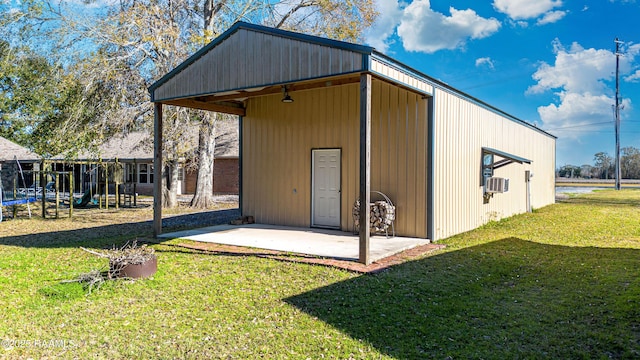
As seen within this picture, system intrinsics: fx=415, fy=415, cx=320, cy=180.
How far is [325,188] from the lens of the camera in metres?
9.20

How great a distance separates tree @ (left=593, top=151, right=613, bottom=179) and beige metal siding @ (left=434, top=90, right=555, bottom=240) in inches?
2286

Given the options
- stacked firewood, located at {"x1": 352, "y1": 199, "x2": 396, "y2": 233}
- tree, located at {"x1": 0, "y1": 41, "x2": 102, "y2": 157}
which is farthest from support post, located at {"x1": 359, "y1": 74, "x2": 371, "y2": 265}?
tree, located at {"x1": 0, "y1": 41, "x2": 102, "y2": 157}

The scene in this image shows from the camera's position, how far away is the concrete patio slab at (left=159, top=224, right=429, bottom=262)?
662 centimetres

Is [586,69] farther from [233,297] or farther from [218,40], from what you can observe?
[233,297]

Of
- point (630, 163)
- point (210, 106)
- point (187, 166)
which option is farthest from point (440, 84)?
point (630, 163)

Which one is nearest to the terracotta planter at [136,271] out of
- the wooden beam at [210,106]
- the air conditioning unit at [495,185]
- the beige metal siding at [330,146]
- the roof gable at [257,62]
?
the roof gable at [257,62]

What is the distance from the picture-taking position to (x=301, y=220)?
9.54m

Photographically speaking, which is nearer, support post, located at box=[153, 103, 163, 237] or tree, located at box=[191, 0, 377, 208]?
support post, located at box=[153, 103, 163, 237]

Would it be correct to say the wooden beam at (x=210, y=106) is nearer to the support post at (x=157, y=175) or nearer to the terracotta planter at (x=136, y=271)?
the support post at (x=157, y=175)

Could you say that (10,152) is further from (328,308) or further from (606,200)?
(606,200)

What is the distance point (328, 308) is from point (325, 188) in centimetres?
524

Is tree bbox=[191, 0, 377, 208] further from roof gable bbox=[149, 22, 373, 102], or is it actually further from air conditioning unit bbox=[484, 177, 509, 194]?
air conditioning unit bbox=[484, 177, 509, 194]

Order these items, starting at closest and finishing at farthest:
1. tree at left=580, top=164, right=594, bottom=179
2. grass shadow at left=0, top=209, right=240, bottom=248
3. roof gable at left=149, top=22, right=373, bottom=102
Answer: roof gable at left=149, top=22, right=373, bottom=102 < grass shadow at left=0, top=209, right=240, bottom=248 < tree at left=580, top=164, right=594, bottom=179

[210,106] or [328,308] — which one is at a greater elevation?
[210,106]
